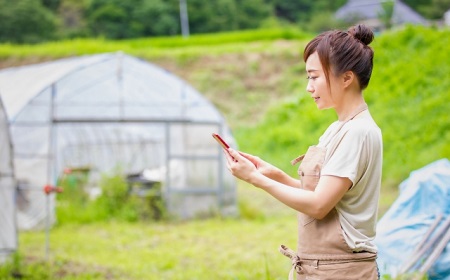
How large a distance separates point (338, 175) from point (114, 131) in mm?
11553

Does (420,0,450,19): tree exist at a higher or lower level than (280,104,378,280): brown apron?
higher

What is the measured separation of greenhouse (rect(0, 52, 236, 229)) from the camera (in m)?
11.1

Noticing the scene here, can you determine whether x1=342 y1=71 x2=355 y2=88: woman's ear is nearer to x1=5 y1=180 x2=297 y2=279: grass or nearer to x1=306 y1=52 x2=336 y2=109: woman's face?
x1=306 y1=52 x2=336 y2=109: woman's face

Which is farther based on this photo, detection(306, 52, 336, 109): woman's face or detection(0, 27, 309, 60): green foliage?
detection(0, 27, 309, 60): green foliage

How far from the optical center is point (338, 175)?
2.23 meters

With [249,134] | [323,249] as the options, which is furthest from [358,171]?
[249,134]

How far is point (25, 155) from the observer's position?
11117 millimetres

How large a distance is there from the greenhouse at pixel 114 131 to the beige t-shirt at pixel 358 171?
28.0 feet

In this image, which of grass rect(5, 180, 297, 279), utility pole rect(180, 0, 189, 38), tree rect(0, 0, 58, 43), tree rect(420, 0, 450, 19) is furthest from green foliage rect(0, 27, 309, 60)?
grass rect(5, 180, 297, 279)

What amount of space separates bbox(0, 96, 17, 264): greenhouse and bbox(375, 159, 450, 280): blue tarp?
3.45 meters

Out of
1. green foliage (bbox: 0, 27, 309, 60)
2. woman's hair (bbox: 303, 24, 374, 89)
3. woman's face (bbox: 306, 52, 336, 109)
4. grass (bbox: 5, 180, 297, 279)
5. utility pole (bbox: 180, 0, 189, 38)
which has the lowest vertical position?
grass (bbox: 5, 180, 297, 279)

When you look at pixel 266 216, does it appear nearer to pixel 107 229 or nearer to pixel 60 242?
pixel 107 229

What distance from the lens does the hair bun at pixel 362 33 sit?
7.78 feet

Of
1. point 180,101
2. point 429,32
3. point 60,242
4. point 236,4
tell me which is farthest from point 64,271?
point 236,4
